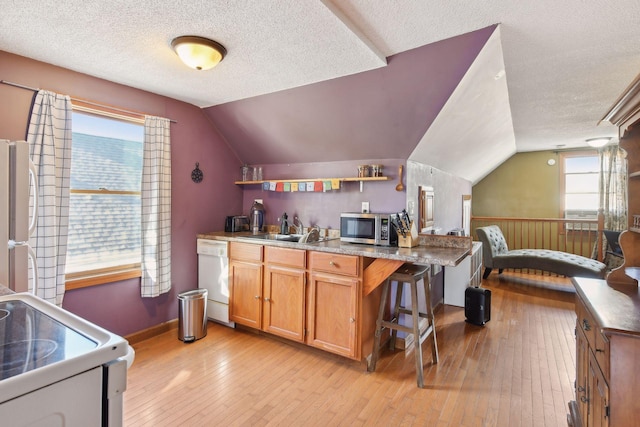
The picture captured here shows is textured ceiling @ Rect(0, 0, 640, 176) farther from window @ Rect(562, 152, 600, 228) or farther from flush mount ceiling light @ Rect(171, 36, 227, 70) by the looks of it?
window @ Rect(562, 152, 600, 228)

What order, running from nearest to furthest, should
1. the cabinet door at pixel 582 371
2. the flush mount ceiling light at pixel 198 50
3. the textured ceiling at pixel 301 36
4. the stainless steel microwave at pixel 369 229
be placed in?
the cabinet door at pixel 582 371
the textured ceiling at pixel 301 36
the flush mount ceiling light at pixel 198 50
the stainless steel microwave at pixel 369 229

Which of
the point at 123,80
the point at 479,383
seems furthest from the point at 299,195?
the point at 479,383

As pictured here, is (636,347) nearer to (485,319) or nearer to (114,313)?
(485,319)

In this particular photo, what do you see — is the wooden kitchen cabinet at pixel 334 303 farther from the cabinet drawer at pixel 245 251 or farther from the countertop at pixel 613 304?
the countertop at pixel 613 304

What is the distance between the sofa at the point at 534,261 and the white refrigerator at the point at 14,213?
5427mm

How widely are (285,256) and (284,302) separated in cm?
42

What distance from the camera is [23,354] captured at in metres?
0.84

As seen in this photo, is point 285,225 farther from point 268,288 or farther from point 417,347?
point 417,347

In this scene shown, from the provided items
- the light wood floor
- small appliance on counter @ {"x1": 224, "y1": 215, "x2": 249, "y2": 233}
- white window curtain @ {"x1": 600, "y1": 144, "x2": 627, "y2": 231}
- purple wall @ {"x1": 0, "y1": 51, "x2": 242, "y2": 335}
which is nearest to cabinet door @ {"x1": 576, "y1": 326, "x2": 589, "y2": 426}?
the light wood floor

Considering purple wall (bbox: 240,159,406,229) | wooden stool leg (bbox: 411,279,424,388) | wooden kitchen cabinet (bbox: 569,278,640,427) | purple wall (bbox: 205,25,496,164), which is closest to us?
wooden kitchen cabinet (bbox: 569,278,640,427)

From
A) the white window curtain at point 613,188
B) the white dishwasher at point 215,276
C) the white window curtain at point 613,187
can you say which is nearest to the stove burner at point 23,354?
the white dishwasher at point 215,276

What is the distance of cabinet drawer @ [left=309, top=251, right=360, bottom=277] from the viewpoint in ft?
8.27

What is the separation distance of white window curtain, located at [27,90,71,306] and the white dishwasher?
122 cm

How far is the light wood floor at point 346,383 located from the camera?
78.0 inches
